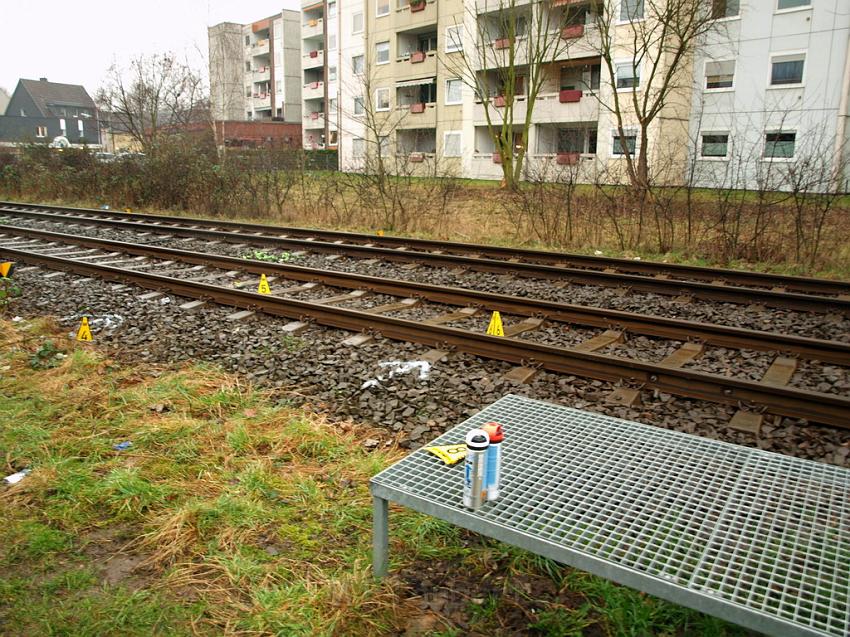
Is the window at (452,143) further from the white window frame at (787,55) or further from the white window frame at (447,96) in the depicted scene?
the white window frame at (787,55)

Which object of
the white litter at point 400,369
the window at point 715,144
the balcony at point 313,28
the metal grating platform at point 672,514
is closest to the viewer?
the metal grating platform at point 672,514

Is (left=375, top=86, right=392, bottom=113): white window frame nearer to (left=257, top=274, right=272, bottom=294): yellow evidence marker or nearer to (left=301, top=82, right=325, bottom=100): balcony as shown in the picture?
(left=301, top=82, right=325, bottom=100): balcony

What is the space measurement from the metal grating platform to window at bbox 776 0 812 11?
106 ft

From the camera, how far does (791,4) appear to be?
2895 centimetres

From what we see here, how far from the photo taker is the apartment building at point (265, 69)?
2704 inches

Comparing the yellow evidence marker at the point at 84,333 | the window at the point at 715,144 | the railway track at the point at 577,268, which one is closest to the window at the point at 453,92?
the window at the point at 715,144

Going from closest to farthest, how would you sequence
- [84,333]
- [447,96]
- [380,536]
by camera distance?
[380,536], [84,333], [447,96]

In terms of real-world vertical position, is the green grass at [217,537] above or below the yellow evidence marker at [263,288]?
below

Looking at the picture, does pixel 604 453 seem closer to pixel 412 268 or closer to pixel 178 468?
pixel 178 468

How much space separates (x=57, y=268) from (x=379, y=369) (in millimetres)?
7617

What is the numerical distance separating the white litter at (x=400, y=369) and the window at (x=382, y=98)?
43442mm

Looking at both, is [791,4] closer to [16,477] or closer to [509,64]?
[509,64]

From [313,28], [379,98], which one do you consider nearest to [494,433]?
[379,98]

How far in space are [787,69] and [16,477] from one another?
33.6 m
